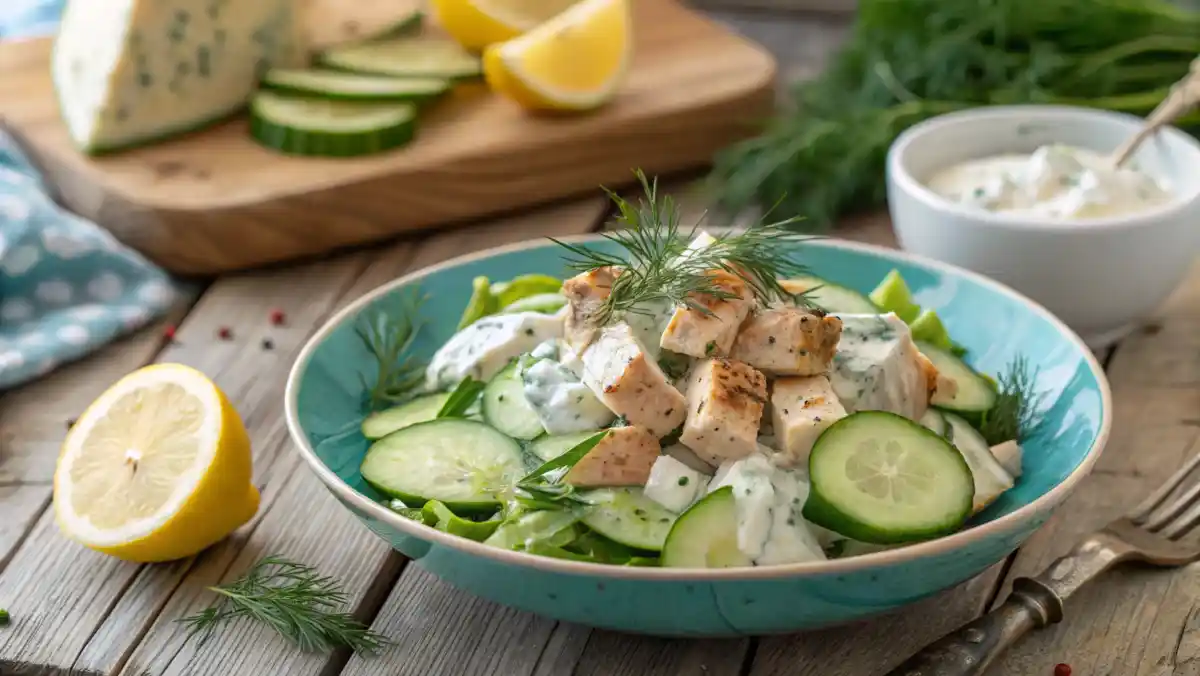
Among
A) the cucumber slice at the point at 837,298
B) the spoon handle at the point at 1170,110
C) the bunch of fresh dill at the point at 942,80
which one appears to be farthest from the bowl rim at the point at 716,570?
the bunch of fresh dill at the point at 942,80

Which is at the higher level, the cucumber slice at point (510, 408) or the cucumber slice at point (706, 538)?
the cucumber slice at point (706, 538)

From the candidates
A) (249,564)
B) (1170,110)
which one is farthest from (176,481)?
(1170,110)

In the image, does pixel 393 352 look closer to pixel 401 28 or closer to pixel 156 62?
pixel 156 62

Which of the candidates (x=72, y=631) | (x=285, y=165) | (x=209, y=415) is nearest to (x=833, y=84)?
(x=285, y=165)

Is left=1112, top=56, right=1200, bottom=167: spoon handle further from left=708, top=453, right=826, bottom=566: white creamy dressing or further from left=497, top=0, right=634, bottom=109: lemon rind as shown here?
left=708, top=453, right=826, bottom=566: white creamy dressing

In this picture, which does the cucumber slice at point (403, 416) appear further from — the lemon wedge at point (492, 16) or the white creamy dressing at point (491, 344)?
the lemon wedge at point (492, 16)

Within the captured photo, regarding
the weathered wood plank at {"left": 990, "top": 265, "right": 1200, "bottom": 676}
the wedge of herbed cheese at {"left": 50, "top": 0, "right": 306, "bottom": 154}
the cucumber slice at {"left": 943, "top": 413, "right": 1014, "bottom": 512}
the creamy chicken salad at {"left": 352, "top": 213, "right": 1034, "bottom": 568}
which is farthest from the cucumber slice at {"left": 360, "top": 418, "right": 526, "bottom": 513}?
the wedge of herbed cheese at {"left": 50, "top": 0, "right": 306, "bottom": 154}
